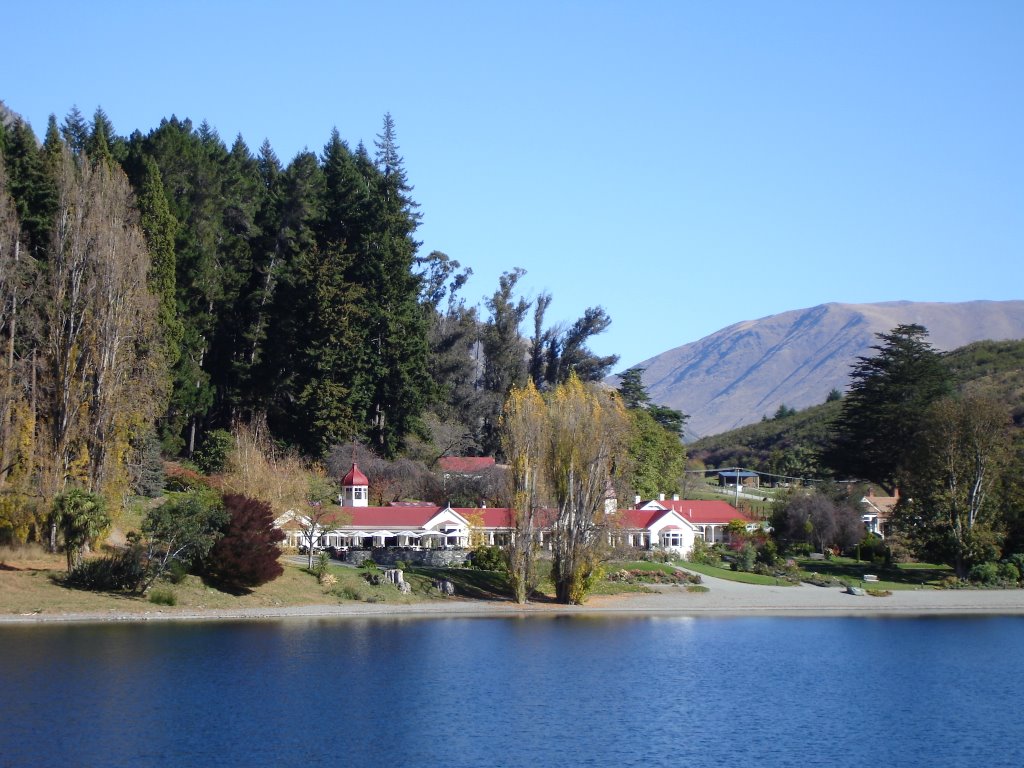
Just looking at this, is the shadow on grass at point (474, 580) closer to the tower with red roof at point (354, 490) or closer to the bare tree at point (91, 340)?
the tower with red roof at point (354, 490)

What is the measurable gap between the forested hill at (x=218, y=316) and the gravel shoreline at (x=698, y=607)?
8287mm

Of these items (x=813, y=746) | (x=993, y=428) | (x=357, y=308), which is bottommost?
(x=813, y=746)

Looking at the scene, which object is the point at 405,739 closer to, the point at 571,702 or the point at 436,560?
the point at 571,702

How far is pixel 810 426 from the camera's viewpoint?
150m

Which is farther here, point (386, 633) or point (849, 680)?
point (386, 633)

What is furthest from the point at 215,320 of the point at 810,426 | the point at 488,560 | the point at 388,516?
the point at 810,426

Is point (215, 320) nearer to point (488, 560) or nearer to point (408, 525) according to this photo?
point (408, 525)

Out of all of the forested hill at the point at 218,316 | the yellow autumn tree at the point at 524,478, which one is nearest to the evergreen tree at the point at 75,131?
the forested hill at the point at 218,316

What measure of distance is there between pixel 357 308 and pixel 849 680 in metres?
42.7

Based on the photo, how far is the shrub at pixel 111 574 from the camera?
4588 cm

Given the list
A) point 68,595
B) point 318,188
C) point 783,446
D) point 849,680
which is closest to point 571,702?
point 849,680

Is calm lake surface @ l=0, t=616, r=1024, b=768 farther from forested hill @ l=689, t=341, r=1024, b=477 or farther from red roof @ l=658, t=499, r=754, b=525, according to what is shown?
forested hill @ l=689, t=341, r=1024, b=477

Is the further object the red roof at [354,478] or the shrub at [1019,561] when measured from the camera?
the red roof at [354,478]

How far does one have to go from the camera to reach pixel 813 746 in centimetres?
2866
